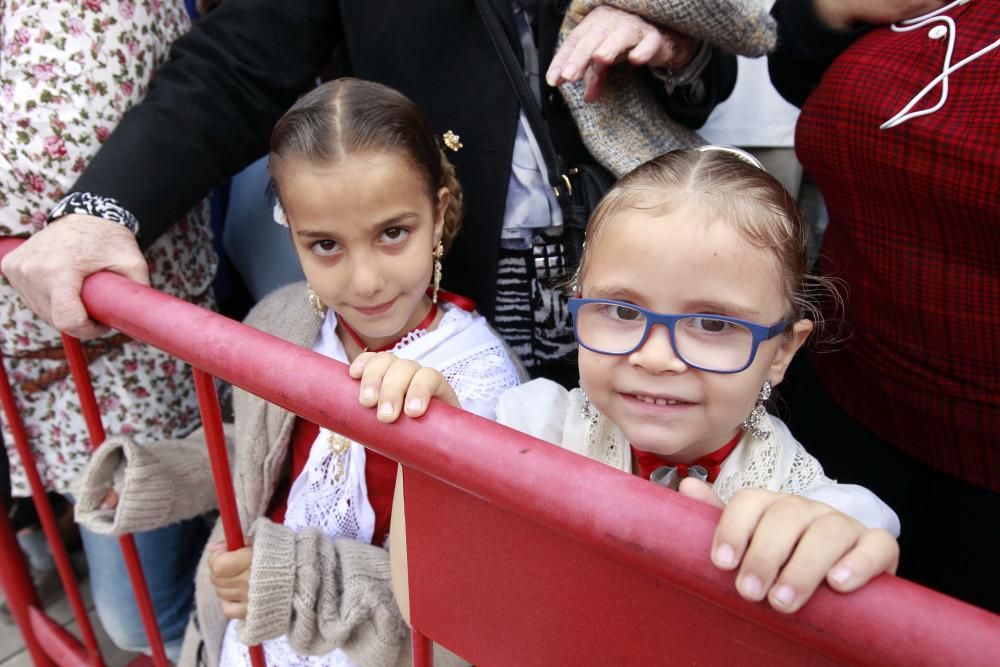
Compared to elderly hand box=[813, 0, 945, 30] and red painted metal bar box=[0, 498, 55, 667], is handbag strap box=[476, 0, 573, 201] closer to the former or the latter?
elderly hand box=[813, 0, 945, 30]

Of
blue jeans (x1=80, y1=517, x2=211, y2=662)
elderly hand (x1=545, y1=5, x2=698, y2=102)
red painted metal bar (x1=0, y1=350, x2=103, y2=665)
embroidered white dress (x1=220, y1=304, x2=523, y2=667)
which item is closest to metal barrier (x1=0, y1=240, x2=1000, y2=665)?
embroidered white dress (x1=220, y1=304, x2=523, y2=667)

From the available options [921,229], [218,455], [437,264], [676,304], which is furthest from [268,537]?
[921,229]

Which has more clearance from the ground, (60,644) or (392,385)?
(392,385)

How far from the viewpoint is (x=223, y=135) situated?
1648mm

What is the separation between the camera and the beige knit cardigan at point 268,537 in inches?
49.3

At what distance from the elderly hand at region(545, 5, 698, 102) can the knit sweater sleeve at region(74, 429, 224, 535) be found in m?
1.05

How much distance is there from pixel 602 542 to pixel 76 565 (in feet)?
9.15

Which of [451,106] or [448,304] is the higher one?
[451,106]

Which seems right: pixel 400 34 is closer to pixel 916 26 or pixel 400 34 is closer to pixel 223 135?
pixel 223 135

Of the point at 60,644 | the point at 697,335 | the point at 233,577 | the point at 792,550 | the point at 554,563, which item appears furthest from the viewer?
the point at 60,644

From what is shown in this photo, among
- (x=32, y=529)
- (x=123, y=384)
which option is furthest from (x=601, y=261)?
(x=32, y=529)

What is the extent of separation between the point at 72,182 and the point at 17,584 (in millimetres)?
1041

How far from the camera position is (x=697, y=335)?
3.04ft

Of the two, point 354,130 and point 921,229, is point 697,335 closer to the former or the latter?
point 921,229
